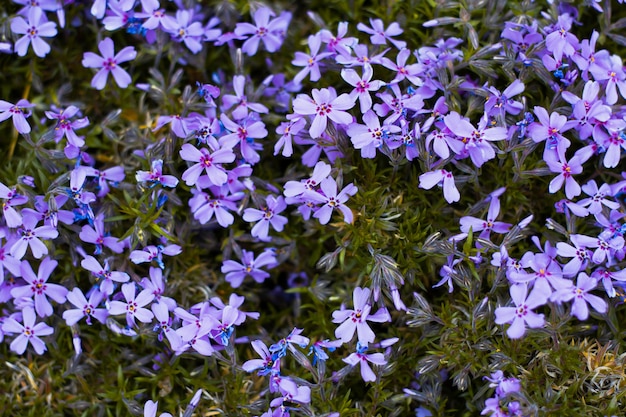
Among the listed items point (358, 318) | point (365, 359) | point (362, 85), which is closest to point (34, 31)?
point (362, 85)

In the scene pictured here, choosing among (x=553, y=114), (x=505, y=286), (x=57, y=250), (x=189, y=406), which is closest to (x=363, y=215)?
(x=505, y=286)

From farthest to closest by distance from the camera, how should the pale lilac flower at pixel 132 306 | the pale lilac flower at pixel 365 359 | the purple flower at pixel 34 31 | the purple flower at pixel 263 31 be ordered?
the purple flower at pixel 263 31
the purple flower at pixel 34 31
the pale lilac flower at pixel 132 306
the pale lilac flower at pixel 365 359

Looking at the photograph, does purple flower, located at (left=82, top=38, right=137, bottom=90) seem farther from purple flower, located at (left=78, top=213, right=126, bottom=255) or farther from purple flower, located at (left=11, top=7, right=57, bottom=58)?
purple flower, located at (left=78, top=213, right=126, bottom=255)

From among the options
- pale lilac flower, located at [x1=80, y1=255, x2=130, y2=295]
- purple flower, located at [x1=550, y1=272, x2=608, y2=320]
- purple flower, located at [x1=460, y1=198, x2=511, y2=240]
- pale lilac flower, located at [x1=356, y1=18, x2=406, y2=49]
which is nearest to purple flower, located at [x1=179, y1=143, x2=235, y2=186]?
pale lilac flower, located at [x1=80, y1=255, x2=130, y2=295]

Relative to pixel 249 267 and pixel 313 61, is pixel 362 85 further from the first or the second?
pixel 249 267

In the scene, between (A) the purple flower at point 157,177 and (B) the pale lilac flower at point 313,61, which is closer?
(A) the purple flower at point 157,177

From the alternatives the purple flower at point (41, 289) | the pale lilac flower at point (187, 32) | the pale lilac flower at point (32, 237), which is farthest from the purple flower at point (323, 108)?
the purple flower at point (41, 289)

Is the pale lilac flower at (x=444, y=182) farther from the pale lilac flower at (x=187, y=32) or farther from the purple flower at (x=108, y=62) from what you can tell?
the purple flower at (x=108, y=62)
